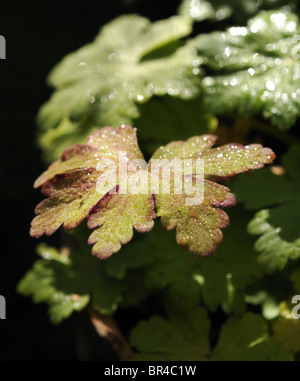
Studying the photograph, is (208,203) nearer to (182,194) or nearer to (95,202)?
(182,194)

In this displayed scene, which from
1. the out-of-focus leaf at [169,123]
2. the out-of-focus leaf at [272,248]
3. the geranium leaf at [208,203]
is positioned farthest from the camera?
the out-of-focus leaf at [169,123]

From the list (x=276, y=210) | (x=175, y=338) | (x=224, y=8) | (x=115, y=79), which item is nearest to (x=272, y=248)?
(x=276, y=210)

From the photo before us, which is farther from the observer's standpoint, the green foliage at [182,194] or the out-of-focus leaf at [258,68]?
the out-of-focus leaf at [258,68]

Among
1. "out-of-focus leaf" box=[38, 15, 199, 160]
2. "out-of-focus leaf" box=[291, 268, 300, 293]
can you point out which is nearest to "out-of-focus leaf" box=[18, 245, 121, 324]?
"out-of-focus leaf" box=[38, 15, 199, 160]

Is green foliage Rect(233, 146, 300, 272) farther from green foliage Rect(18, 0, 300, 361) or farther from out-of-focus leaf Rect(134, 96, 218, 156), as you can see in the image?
out-of-focus leaf Rect(134, 96, 218, 156)

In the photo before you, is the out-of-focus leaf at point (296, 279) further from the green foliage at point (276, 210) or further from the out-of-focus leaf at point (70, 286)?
the out-of-focus leaf at point (70, 286)

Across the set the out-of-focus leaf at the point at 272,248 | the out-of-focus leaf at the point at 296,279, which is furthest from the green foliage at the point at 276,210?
the out-of-focus leaf at the point at 296,279
